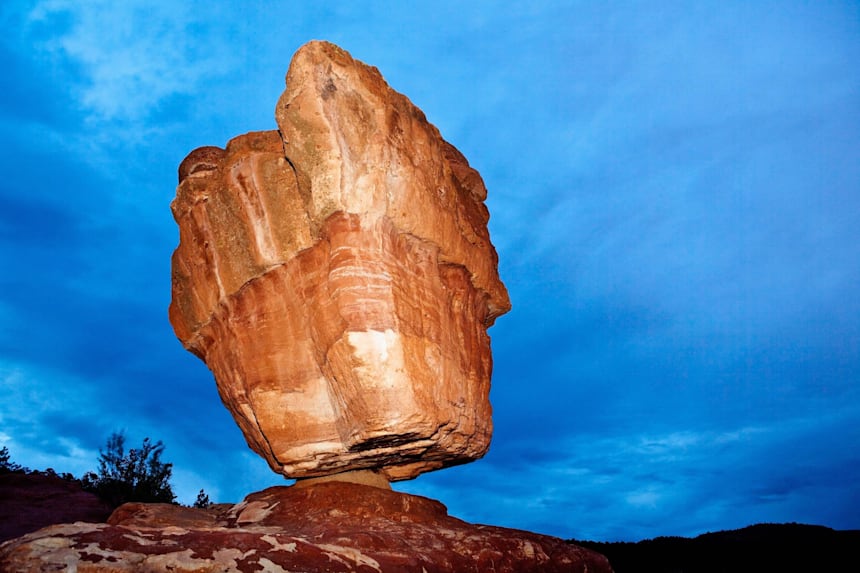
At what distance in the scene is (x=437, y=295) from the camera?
8.31 m

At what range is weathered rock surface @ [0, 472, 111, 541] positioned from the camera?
10.9 metres

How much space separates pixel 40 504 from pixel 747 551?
47.8 ft

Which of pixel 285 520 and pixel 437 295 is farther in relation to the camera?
pixel 437 295

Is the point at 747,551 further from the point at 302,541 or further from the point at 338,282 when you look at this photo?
the point at 302,541

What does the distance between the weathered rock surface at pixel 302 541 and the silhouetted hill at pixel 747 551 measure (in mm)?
5604

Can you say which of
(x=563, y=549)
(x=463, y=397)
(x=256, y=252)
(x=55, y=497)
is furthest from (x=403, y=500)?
(x=55, y=497)

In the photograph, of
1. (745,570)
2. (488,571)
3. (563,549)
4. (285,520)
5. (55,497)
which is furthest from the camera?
(55,497)

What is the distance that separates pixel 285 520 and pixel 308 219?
3.61 metres

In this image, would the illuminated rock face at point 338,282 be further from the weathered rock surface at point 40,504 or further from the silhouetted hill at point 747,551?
the silhouetted hill at point 747,551

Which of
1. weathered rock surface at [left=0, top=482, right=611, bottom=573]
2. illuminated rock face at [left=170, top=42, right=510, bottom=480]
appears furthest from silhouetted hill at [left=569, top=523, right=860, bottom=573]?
illuminated rock face at [left=170, top=42, right=510, bottom=480]

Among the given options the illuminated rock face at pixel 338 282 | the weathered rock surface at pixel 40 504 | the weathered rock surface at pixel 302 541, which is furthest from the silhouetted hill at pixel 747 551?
the weathered rock surface at pixel 40 504

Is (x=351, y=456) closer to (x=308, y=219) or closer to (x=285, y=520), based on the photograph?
(x=285, y=520)

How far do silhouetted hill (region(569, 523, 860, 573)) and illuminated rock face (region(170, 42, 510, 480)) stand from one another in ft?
22.6

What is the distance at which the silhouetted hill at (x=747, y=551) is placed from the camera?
12.3 metres
